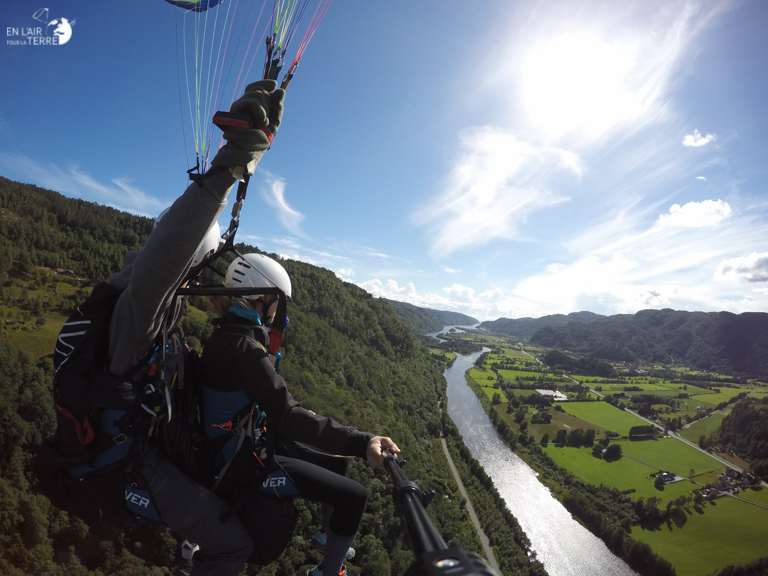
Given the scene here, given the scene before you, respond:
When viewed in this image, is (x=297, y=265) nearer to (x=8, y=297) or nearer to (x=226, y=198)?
(x=8, y=297)

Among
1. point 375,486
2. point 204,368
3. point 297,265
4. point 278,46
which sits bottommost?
point 375,486

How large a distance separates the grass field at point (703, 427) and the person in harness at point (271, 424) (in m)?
88.0

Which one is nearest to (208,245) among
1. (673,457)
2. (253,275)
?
(253,275)

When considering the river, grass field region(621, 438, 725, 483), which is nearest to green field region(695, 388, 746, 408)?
grass field region(621, 438, 725, 483)

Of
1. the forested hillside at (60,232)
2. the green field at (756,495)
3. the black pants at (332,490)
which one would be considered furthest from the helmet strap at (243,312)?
the forested hillside at (60,232)

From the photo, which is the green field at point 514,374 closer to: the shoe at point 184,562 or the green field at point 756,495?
the green field at point 756,495

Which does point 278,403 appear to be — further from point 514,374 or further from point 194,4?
point 514,374

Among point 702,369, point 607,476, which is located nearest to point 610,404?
point 607,476

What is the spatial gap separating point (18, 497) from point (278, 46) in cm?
3839

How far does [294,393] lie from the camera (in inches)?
2018

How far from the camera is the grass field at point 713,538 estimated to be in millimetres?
37250

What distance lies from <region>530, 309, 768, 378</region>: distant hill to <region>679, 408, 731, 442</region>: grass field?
6767 cm

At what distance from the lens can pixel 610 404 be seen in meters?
77.1

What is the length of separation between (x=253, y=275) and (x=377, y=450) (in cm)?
164
